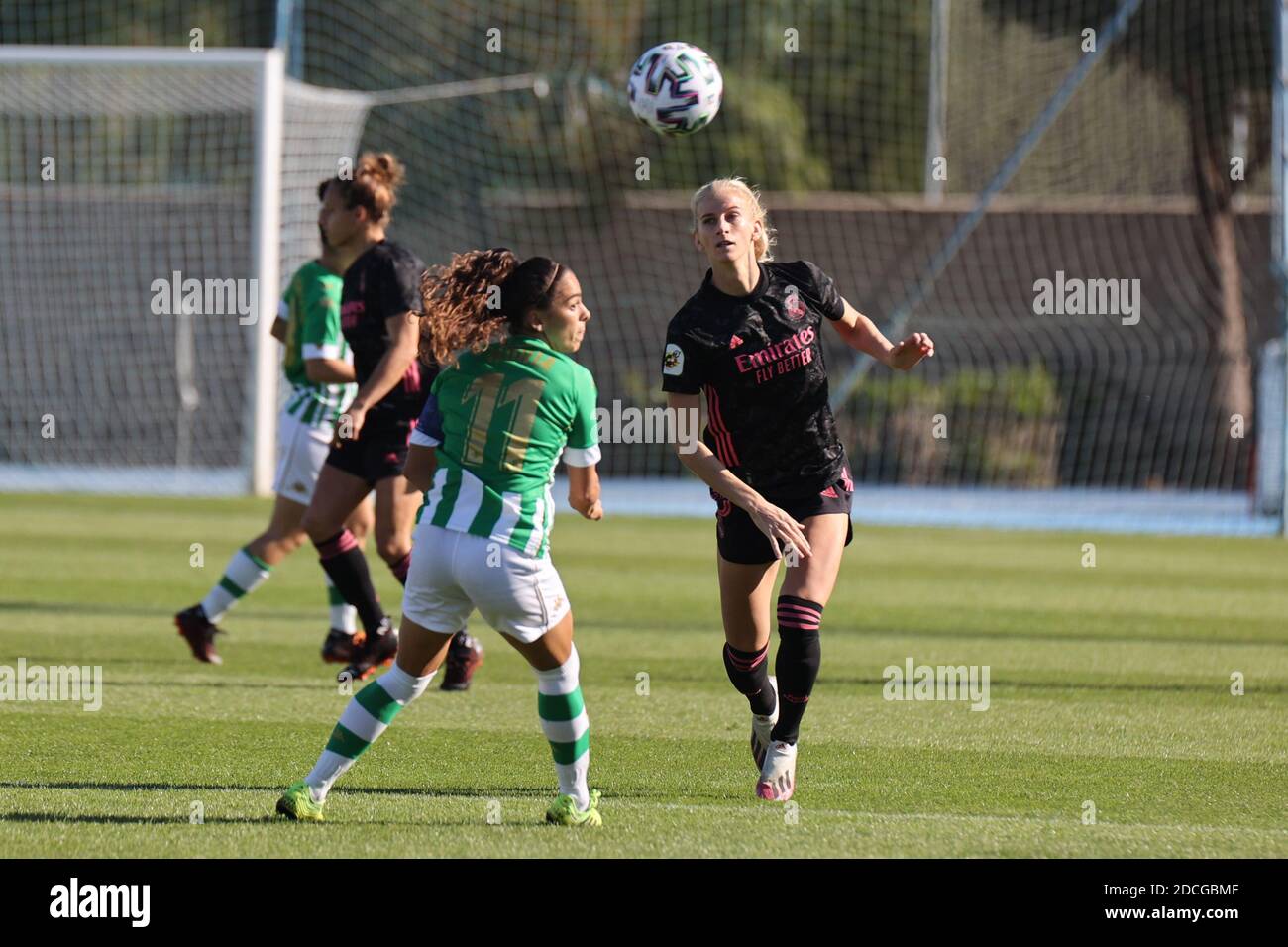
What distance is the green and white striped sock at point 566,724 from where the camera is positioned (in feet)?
17.7

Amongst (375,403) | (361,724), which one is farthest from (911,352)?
(375,403)

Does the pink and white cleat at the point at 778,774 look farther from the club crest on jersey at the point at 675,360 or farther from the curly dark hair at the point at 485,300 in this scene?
the curly dark hair at the point at 485,300

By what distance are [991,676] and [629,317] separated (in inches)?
812

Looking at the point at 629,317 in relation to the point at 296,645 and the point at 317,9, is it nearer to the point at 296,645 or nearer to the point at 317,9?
the point at 317,9

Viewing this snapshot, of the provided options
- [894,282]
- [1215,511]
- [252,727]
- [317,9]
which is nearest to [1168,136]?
[894,282]

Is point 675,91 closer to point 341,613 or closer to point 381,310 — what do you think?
point 381,310

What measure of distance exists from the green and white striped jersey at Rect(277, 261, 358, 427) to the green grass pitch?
1376mm

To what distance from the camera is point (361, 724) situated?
537 cm

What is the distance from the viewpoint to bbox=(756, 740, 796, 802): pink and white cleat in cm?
594

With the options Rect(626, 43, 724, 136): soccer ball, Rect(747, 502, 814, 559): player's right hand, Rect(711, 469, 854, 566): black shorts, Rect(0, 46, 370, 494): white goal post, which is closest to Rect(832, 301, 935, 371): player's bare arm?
Rect(711, 469, 854, 566): black shorts

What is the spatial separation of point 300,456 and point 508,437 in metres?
3.82

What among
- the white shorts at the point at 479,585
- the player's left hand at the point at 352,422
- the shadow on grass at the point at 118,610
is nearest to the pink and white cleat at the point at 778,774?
the white shorts at the point at 479,585

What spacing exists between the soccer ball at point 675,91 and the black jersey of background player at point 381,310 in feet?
4.26

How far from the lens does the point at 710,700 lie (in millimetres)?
8328
